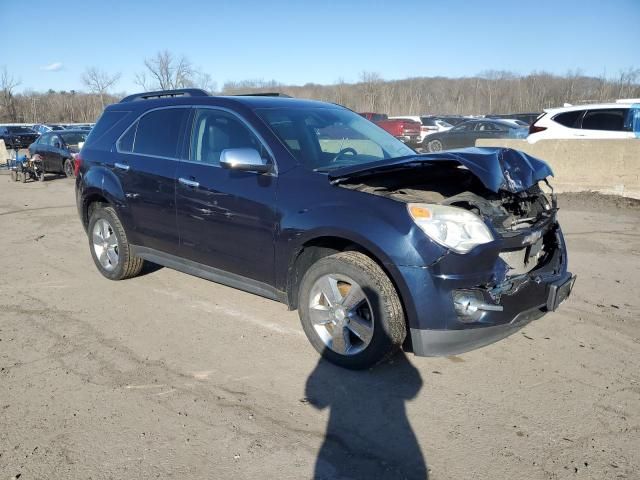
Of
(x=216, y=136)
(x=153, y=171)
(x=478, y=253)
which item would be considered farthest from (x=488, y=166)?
(x=153, y=171)

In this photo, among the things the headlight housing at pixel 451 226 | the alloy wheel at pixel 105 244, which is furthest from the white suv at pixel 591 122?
the alloy wheel at pixel 105 244

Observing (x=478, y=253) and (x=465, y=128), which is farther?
(x=465, y=128)

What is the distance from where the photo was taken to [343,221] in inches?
135

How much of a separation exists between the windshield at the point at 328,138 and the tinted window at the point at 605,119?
28.2ft

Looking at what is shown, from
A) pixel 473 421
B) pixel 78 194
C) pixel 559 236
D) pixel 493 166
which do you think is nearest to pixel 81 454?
pixel 473 421

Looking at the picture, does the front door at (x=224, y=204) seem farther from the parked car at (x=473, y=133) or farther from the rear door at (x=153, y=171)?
the parked car at (x=473, y=133)

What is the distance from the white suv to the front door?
355 inches

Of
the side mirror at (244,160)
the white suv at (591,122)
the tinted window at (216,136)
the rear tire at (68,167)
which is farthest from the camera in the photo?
the rear tire at (68,167)

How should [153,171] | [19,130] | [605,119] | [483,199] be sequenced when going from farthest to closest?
1. [19,130]
2. [605,119]
3. [153,171]
4. [483,199]

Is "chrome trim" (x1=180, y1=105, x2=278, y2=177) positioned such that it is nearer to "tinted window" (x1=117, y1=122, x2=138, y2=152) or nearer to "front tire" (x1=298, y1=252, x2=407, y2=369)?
"front tire" (x1=298, y1=252, x2=407, y2=369)

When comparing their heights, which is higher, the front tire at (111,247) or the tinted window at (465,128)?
the tinted window at (465,128)

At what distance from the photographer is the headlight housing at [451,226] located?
3150 millimetres

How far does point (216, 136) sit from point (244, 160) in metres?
0.78

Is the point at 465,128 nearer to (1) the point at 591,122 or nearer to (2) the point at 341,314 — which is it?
(1) the point at 591,122
